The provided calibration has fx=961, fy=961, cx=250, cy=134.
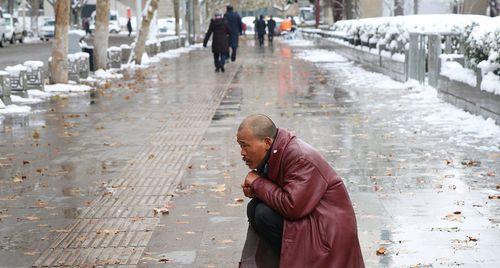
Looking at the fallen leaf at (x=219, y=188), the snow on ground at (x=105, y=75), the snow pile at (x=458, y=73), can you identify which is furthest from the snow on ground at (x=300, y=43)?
the fallen leaf at (x=219, y=188)

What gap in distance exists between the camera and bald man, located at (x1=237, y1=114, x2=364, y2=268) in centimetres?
431

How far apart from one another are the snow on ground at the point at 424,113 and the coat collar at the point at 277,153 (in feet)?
23.8

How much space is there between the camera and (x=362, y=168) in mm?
10133

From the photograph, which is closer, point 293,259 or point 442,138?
point 293,259

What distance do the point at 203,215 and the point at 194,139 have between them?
16.0 feet

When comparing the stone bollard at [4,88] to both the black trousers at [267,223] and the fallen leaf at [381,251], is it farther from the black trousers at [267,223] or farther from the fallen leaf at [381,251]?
the black trousers at [267,223]

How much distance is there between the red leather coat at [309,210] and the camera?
430 cm

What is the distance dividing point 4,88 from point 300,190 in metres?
14.1

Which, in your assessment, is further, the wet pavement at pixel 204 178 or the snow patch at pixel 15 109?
the snow patch at pixel 15 109

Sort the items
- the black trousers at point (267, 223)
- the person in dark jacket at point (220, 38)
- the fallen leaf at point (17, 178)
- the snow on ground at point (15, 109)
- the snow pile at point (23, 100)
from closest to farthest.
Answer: the black trousers at point (267, 223) → the fallen leaf at point (17, 178) → the snow on ground at point (15, 109) → the snow pile at point (23, 100) → the person in dark jacket at point (220, 38)

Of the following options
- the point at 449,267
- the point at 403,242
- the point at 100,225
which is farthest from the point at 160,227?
the point at 449,267

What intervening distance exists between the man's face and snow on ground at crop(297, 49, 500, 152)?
731cm

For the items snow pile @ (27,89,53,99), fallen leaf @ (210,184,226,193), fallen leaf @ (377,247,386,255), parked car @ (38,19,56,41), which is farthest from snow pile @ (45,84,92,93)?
A: parked car @ (38,19,56,41)

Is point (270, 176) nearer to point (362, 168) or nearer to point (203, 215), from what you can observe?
point (203, 215)
